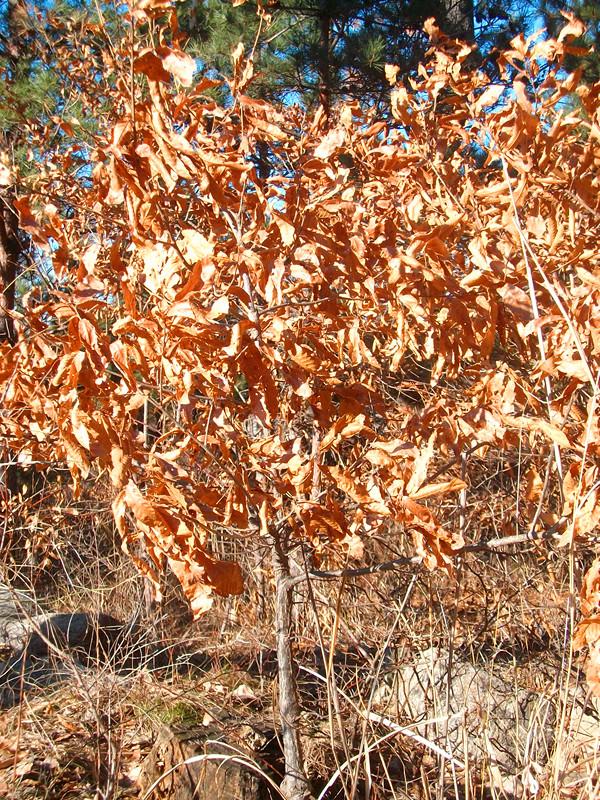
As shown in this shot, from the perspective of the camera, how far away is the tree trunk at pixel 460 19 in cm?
597

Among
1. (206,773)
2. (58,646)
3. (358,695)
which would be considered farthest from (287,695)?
(58,646)

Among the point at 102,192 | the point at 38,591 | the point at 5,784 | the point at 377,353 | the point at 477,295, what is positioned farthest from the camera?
the point at 38,591

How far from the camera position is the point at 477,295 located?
5.68ft

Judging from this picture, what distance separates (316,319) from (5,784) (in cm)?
191

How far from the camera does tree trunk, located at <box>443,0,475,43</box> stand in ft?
19.6

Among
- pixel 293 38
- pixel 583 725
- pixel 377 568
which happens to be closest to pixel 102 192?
pixel 377 568

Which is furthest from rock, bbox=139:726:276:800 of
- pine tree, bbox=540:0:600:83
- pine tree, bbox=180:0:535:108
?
pine tree, bbox=540:0:600:83

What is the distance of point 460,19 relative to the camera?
6090 millimetres

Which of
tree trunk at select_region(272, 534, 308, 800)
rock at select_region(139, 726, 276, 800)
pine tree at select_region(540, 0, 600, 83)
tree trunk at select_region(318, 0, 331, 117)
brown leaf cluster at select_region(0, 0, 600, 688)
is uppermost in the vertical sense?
pine tree at select_region(540, 0, 600, 83)

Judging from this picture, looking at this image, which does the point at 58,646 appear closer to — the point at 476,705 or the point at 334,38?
the point at 476,705

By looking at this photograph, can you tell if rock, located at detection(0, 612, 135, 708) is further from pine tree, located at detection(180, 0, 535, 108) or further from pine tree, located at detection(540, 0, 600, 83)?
pine tree, located at detection(540, 0, 600, 83)

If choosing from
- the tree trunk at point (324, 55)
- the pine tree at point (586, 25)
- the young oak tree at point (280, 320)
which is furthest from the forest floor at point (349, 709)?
the pine tree at point (586, 25)

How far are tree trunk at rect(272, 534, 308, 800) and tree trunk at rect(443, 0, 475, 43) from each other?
5.21m

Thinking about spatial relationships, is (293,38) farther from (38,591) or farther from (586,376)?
(586,376)
